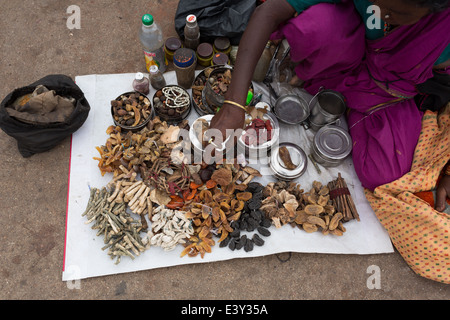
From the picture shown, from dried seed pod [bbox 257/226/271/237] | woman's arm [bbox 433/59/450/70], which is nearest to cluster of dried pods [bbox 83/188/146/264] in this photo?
dried seed pod [bbox 257/226/271/237]

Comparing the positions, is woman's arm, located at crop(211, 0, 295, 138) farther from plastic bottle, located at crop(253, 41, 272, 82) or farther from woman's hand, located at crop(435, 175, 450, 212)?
woman's hand, located at crop(435, 175, 450, 212)

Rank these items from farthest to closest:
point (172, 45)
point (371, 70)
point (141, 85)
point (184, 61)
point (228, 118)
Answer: point (172, 45), point (141, 85), point (184, 61), point (371, 70), point (228, 118)

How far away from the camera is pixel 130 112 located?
2.47m

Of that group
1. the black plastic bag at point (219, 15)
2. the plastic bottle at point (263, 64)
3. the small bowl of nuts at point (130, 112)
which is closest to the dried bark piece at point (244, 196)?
the small bowl of nuts at point (130, 112)

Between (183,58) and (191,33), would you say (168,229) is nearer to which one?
(183,58)

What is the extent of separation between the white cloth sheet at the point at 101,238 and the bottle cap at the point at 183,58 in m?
0.41

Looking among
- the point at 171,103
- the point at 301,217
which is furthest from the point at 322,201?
the point at 171,103

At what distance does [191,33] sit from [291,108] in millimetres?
1057

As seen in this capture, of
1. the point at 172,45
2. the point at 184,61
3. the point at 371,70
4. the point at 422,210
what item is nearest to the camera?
the point at 422,210

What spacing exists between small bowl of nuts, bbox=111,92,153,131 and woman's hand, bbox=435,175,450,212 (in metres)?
2.25

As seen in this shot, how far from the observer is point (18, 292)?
219 cm

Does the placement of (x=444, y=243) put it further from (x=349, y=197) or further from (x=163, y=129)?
(x=163, y=129)

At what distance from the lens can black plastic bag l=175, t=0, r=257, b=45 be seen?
2.73 m
